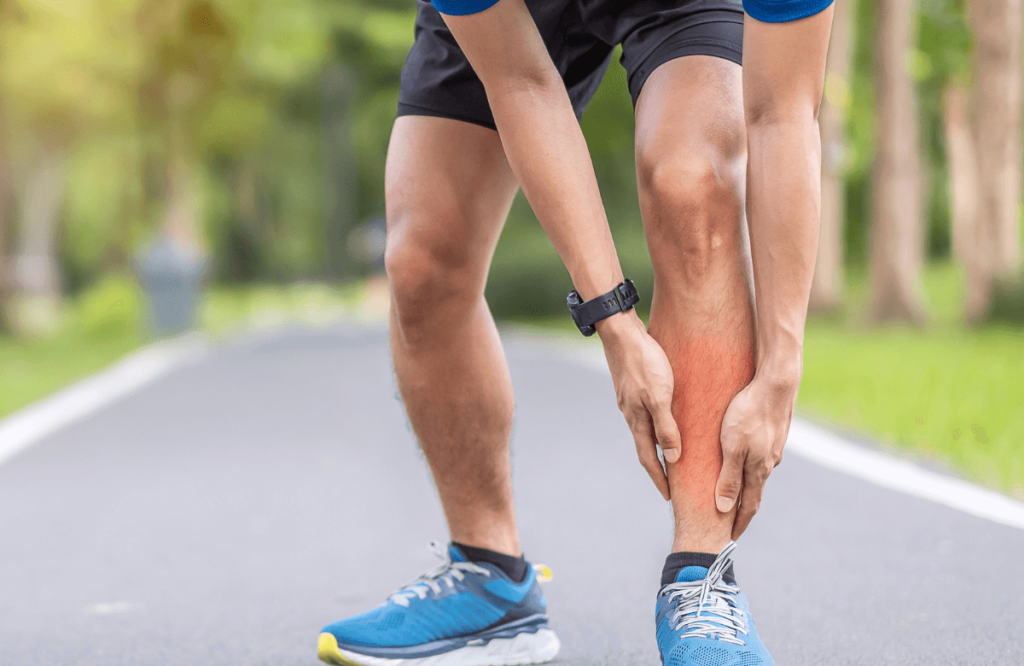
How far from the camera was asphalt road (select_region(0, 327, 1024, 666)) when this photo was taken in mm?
2727

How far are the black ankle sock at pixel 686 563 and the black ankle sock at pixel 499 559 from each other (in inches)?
19.8

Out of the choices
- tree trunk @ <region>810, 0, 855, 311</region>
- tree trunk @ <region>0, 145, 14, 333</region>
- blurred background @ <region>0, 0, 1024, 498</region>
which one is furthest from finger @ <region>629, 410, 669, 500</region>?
tree trunk @ <region>0, 145, 14, 333</region>

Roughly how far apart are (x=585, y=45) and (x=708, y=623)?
3.67 feet

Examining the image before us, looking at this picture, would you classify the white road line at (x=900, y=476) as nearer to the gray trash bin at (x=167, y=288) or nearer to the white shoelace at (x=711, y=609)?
the white shoelace at (x=711, y=609)

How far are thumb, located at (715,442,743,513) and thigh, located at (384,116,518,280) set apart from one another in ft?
2.50

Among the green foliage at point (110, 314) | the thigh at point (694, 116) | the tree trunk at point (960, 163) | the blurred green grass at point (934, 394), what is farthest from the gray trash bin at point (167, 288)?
the thigh at point (694, 116)

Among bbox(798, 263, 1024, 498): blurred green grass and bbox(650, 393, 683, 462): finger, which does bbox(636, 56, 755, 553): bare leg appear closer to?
bbox(650, 393, 683, 462): finger

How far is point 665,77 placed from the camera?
2.21m

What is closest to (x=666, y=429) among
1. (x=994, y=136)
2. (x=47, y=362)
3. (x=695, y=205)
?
(x=695, y=205)

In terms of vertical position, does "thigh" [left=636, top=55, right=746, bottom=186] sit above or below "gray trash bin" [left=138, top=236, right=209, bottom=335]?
below

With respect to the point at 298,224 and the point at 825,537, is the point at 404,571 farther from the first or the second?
the point at 298,224

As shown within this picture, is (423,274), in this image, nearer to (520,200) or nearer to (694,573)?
(694,573)

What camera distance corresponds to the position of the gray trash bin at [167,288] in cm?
1719

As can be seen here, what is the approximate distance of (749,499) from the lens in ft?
6.79
